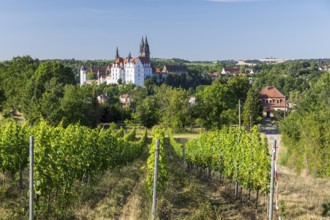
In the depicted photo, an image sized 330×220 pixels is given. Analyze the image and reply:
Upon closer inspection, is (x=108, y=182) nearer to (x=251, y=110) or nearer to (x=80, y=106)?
(x=80, y=106)

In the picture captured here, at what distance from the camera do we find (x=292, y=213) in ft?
34.7

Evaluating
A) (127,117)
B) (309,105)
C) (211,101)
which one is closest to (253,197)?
(309,105)

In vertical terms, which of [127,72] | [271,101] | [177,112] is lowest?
[177,112]

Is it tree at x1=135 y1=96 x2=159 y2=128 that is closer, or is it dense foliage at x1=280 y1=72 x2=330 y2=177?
dense foliage at x1=280 y1=72 x2=330 y2=177

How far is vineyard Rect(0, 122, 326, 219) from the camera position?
9.62m

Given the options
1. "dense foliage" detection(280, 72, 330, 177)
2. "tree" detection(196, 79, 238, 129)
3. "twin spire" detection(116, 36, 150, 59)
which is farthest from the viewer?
"twin spire" detection(116, 36, 150, 59)

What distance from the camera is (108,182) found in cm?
1430

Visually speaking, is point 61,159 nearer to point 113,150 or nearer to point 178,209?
point 178,209

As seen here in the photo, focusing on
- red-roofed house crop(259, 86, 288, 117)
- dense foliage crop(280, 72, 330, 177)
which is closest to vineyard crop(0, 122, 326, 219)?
dense foliage crop(280, 72, 330, 177)

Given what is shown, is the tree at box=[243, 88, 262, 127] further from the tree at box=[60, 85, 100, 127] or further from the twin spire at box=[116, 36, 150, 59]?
the twin spire at box=[116, 36, 150, 59]

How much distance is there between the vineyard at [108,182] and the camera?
9625 mm

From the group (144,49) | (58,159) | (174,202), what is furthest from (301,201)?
(144,49)

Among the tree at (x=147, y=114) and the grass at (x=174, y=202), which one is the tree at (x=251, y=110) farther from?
the grass at (x=174, y=202)

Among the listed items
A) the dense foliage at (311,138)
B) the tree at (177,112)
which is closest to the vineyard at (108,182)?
the dense foliage at (311,138)
